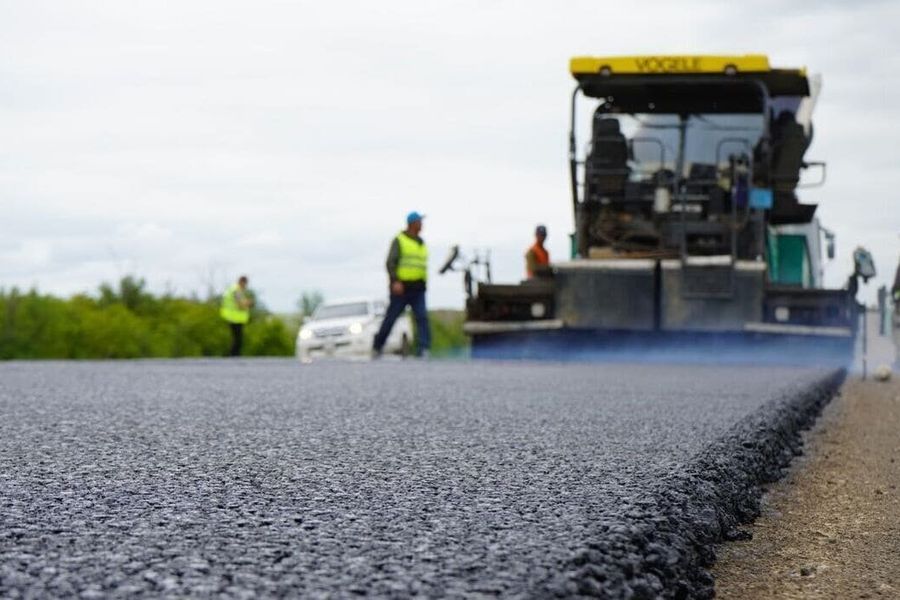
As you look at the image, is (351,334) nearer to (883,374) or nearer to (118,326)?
(883,374)

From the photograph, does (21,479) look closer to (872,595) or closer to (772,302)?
(872,595)

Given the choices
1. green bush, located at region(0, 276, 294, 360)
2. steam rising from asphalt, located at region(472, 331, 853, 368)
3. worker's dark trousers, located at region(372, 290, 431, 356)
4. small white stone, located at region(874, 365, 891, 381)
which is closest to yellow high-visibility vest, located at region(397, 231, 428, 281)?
worker's dark trousers, located at region(372, 290, 431, 356)

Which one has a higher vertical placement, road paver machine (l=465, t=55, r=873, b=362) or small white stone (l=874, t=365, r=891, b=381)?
road paver machine (l=465, t=55, r=873, b=362)

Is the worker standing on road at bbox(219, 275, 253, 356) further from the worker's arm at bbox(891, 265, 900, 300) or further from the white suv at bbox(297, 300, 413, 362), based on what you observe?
the worker's arm at bbox(891, 265, 900, 300)

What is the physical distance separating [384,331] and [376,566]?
12561 millimetres

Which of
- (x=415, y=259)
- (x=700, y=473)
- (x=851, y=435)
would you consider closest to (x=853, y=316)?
(x=415, y=259)

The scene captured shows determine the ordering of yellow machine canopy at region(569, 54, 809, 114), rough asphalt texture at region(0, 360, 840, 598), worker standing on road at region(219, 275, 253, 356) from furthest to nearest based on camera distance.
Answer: worker standing on road at region(219, 275, 253, 356), yellow machine canopy at region(569, 54, 809, 114), rough asphalt texture at region(0, 360, 840, 598)

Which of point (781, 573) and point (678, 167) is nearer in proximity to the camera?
point (781, 573)

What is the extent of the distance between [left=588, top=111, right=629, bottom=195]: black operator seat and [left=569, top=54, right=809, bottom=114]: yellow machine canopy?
0.36 metres

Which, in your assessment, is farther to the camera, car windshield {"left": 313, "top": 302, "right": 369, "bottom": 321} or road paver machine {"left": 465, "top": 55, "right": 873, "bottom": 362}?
car windshield {"left": 313, "top": 302, "right": 369, "bottom": 321}

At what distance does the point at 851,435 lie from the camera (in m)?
6.05

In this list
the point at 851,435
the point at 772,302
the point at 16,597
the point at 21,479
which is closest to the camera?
the point at 16,597

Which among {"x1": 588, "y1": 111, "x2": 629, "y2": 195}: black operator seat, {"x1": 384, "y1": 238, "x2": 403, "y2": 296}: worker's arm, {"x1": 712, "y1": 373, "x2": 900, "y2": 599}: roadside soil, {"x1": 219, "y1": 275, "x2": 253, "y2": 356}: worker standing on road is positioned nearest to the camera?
{"x1": 712, "y1": 373, "x2": 900, "y2": 599}: roadside soil

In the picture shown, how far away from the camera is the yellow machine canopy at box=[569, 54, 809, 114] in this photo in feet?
42.3
